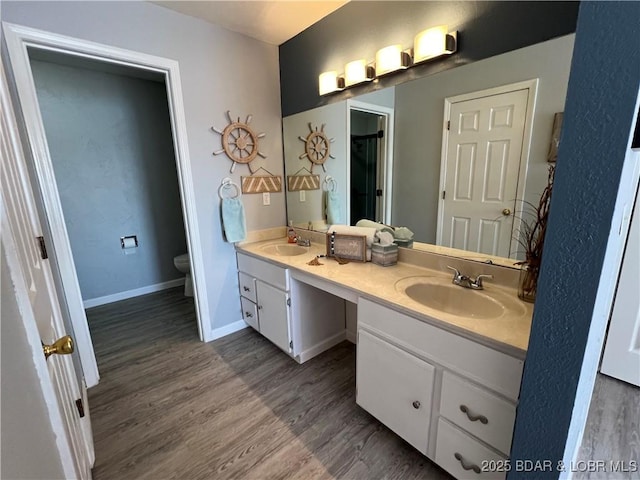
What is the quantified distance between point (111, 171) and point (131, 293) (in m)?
1.35

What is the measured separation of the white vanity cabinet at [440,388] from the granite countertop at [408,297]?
0.13 feet

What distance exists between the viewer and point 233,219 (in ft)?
7.50

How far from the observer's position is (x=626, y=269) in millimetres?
1762

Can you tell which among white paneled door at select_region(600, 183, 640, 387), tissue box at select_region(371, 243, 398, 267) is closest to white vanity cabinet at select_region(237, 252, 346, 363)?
tissue box at select_region(371, 243, 398, 267)

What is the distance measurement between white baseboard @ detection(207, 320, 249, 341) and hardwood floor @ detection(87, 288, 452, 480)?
0.05 m

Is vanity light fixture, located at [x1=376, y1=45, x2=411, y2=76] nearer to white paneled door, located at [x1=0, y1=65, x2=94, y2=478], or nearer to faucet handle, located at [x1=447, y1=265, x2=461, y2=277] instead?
faucet handle, located at [x1=447, y1=265, x2=461, y2=277]


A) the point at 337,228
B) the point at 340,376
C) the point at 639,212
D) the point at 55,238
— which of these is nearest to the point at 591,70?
the point at 337,228

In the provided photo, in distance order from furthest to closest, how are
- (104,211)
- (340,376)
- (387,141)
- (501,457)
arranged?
(104,211)
(340,376)
(387,141)
(501,457)

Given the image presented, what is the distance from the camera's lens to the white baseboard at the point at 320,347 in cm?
208

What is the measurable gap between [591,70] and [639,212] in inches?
68.6

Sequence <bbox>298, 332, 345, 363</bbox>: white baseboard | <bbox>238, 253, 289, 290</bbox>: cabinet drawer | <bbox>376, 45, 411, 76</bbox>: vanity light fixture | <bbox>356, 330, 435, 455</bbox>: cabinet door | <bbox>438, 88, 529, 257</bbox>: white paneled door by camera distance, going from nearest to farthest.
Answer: <bbox>356, 330, 435, 455</bbox>: cabinet door, <bbox>438, 88, 529, 257</bbox>: white paneled door, <bbox>376, 45, 411, 76</bbox>: vanity light fixture, <bbox>238, 253, 289, 290</bbox>: cabinet drawer, <bbox>298, 332, 345, 363</bbox>: white baseboard

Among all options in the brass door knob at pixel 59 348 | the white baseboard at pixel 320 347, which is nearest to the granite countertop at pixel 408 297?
the white baseboard at pixel 320 347

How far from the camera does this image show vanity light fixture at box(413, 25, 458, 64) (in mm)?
1390

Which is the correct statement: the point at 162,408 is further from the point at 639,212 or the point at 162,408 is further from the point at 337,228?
the point at 639,212
